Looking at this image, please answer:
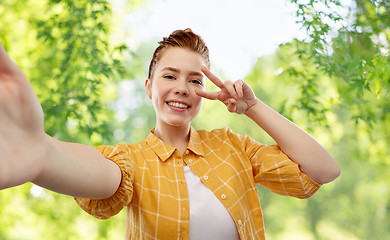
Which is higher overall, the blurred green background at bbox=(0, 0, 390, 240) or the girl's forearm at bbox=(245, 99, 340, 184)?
the blurred green background at bbox=(0, 0, 390, 240)

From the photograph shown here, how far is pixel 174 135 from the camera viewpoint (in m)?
1.46

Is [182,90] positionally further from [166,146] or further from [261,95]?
[261,95]

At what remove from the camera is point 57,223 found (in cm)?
483

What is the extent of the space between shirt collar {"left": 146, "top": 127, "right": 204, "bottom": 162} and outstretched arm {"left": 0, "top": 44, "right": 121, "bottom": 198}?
401 mm

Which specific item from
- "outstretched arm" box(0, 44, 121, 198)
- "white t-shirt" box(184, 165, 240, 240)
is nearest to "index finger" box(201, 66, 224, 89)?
"white t-shirt" box(184, 165, 240, 240)

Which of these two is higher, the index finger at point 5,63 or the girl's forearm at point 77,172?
the index finger at point 5,63

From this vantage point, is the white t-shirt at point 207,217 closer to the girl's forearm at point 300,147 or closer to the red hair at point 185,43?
the girl's forearm at point 300,147

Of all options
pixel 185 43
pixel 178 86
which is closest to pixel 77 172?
pixel 178 86

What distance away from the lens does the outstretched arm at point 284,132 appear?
1.34 meters

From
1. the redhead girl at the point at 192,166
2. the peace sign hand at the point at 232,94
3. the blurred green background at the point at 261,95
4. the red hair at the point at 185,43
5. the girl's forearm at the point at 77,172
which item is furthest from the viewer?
the blurred green background at the point at 261,95

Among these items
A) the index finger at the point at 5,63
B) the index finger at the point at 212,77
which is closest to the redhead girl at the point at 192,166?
the index finger at the point at 212,77

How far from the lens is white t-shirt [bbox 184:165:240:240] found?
1.24 meters

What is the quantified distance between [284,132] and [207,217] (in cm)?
40

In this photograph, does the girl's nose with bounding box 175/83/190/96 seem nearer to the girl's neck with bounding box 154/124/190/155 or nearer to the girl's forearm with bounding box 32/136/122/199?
the girl's neck with bounding box 154/124/190/155
